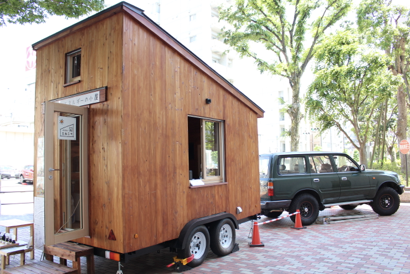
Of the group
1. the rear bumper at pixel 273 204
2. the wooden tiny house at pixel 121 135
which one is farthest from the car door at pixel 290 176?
the wooden tiny house at pixel 121 135

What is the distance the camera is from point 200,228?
5516 millimetres

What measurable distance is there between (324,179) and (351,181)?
0.97 m

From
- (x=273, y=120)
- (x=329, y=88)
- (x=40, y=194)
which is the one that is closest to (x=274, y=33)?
(x=329, y=88)

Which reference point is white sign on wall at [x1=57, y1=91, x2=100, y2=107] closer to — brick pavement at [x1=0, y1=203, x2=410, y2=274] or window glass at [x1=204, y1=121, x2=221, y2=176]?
window glass at [x1=204, y1=121, x2=221, y2=176]

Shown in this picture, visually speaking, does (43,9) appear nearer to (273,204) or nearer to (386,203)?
(273,204)

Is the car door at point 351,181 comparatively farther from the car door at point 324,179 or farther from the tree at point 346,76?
the tree at point 346,76

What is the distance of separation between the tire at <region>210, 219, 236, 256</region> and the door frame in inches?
90.0

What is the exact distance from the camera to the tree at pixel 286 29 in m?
15.6

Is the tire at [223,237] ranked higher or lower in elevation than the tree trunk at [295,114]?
lower

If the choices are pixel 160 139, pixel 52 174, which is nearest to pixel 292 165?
pixel 160 139

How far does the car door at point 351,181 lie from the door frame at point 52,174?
24.0 feet

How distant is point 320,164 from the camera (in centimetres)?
926

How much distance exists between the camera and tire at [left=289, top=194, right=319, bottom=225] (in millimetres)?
8672

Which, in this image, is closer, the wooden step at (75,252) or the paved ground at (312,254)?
the wooden step at (75,252)
